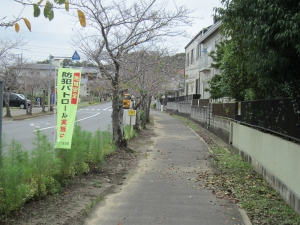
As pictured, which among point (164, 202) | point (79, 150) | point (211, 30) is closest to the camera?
point (164, 202)

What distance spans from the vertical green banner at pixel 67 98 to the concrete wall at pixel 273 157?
430 centimetres

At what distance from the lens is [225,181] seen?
8859 millimetres

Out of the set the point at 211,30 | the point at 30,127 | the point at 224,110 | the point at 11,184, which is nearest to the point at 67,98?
the point at 11,184

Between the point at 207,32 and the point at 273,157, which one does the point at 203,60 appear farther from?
the point at 273,157

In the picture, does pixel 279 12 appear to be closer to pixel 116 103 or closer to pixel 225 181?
pixel 225 181

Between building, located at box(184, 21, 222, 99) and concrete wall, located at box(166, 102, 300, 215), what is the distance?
15376 mm

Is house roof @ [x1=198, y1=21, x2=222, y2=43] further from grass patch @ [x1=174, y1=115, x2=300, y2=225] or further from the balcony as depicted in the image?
grass patch @ [x1=174, y1=115, x2=300, y2=225]

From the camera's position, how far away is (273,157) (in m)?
8.10

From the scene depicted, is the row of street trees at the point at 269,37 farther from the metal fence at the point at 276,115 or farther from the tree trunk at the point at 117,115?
the tree trunk at the point at 117,115

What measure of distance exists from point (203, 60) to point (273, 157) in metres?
25.6

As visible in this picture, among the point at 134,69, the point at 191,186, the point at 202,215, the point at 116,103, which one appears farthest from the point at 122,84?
the point at 202,215

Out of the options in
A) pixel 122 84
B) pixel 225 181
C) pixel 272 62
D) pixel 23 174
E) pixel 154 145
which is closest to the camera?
pixel 23 174

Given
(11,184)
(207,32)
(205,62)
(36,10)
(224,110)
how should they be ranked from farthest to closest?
(205,62) < (207,32) < (224,110) < (11,184) < (36,10)

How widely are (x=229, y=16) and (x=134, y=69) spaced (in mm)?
6397
